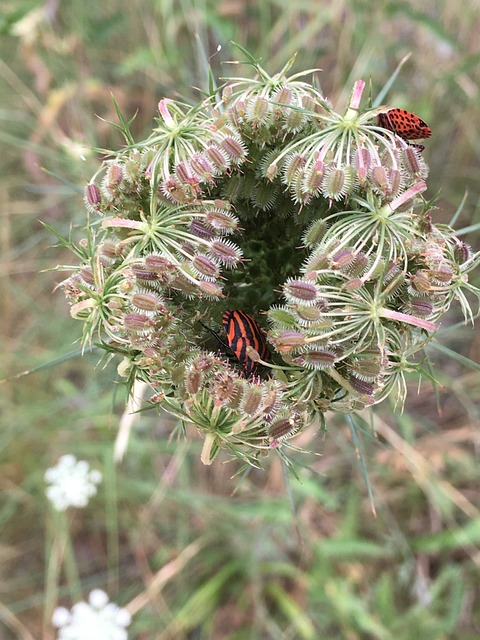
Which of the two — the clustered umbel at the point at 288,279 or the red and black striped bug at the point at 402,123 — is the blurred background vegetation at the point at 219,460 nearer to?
the clustered umbel at the point at 288,279

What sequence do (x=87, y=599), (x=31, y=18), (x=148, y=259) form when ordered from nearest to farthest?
(x=148, y=259), (x=31, y=18), (x=87, y=599)

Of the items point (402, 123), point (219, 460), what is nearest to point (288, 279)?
point (402, 123)

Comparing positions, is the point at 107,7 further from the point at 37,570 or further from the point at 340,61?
the point at 37,570

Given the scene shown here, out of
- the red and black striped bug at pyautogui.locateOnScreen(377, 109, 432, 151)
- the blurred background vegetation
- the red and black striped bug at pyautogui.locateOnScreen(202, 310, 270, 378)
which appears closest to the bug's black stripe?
the red and black striped bug at pyautogui.locateOnScreen(202, 310, 270, 378)

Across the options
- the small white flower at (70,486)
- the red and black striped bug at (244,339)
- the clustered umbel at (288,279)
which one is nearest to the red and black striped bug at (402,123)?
the clustered umbel at (288,279)

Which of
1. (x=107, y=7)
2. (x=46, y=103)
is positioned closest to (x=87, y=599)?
(x=46, y=103)

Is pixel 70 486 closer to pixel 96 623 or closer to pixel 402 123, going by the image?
pixel 96 623

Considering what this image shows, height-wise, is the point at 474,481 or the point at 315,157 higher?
the point at 315,157

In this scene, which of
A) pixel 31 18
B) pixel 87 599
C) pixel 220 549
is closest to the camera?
pixel 31 18
